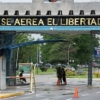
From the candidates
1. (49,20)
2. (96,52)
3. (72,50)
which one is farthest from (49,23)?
(72,50)

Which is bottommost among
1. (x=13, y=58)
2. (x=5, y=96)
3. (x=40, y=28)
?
(x=5, y=96)

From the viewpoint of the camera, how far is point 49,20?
106 feet

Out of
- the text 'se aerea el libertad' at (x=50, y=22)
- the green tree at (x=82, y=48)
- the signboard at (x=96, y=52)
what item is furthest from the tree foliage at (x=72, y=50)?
the text 'se aerea el libertad' at (x=50, y=22)

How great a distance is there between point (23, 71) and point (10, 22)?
158 inches

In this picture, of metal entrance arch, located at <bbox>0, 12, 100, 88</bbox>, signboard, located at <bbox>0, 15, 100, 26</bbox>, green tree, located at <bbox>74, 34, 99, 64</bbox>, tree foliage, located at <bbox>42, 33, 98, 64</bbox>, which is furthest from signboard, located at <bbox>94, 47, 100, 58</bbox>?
green tree, located at <bbox>74, 34, 99, 64</bbox>

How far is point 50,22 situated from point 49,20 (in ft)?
0.58

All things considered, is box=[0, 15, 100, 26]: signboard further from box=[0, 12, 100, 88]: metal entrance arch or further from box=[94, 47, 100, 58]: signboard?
box=[94, 47, 100, 58]: signboard

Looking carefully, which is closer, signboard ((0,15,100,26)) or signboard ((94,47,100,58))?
signboard ((0,15,100,26))

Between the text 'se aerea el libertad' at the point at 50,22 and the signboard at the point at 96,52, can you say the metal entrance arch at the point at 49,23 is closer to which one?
the text 'se aerea el libertad' at the point at 50,22

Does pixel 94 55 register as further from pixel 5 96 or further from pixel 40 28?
pixel 5 96

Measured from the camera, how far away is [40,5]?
33062 mm

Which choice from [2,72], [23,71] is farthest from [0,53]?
[23,71]

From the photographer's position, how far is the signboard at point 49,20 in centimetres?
3216

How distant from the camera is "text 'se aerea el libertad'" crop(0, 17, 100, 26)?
3228 centimetres
